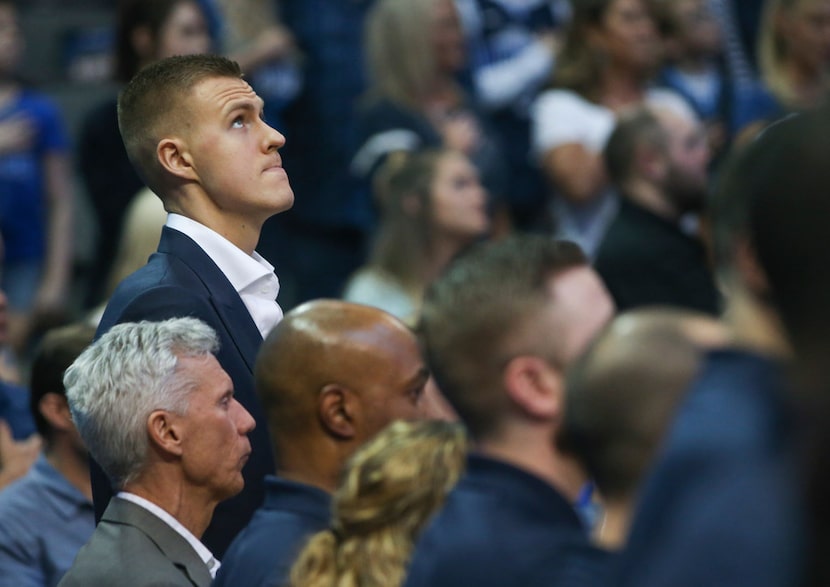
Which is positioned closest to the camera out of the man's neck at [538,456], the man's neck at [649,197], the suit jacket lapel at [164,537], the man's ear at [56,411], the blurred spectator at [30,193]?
the man's neck at [538,456]

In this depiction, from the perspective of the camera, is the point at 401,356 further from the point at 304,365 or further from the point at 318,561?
the point at 318,561

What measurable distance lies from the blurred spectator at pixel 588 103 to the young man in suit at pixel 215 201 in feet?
11.0

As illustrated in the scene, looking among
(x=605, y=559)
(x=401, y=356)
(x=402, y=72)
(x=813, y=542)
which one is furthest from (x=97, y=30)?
(x=813, y=542)

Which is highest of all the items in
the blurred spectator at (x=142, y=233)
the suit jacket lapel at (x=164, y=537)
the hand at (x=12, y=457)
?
the suit jacket lapel at (x=164, y=537)

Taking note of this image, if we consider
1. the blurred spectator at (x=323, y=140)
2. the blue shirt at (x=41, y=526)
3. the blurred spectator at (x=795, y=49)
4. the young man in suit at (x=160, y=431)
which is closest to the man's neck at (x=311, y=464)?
the young man in suit at (x=160, y=431)

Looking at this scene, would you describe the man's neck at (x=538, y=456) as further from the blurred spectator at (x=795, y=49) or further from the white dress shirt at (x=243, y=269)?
the blurred spectator at (x=795, y=49)

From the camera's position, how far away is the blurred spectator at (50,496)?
3488 millimetres

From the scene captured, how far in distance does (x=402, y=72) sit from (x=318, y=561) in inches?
167

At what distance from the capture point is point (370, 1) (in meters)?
7.18

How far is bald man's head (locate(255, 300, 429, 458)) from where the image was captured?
279cm

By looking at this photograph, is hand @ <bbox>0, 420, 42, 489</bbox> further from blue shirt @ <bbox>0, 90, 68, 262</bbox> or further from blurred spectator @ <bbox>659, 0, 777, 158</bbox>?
blurred spectator @ <bbox>659, 0, 777, 158</bbox>

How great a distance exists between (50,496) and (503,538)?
1.90m

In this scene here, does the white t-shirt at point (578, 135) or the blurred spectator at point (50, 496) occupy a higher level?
the blurred spectator at point (50, 496)

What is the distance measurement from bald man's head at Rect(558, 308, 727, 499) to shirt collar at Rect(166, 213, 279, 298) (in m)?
1.13
